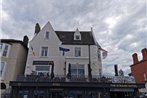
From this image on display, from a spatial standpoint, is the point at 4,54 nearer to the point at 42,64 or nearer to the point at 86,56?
the point at 42,64

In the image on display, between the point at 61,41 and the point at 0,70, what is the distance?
10.0m

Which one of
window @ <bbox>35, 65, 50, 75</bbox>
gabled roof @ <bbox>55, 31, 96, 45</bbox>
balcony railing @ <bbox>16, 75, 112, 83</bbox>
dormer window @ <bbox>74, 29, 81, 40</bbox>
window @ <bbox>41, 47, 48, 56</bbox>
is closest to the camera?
balcony railing @ <bbox>16, 75, 112, 83</bbox>

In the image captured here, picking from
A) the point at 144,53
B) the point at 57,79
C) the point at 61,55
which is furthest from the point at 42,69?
the point at 144,53

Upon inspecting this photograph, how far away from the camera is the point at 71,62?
78.7ft

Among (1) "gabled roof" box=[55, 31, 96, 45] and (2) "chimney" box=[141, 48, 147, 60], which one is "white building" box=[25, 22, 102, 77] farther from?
(2) "chimney" box=[141, 48, 147, 60]

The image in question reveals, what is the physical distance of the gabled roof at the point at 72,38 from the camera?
26.5 meters

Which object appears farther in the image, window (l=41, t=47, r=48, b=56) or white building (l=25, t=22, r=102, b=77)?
window (l=41, t=47, r=48, b=56)

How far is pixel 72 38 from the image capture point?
27969mm

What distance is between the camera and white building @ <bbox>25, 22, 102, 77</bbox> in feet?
77.9

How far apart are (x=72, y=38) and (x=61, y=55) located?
4.50 metres

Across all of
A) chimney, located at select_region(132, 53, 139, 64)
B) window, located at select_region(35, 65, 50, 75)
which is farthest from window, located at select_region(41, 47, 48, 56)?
chimney, located at select_region(132, 53, 139, 64)

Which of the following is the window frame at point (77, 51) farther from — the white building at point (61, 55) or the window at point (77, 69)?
the window at point (77, 69)

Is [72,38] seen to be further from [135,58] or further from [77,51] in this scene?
[135,58]

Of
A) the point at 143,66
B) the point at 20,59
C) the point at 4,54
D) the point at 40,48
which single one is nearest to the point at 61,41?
the point at 40,48
